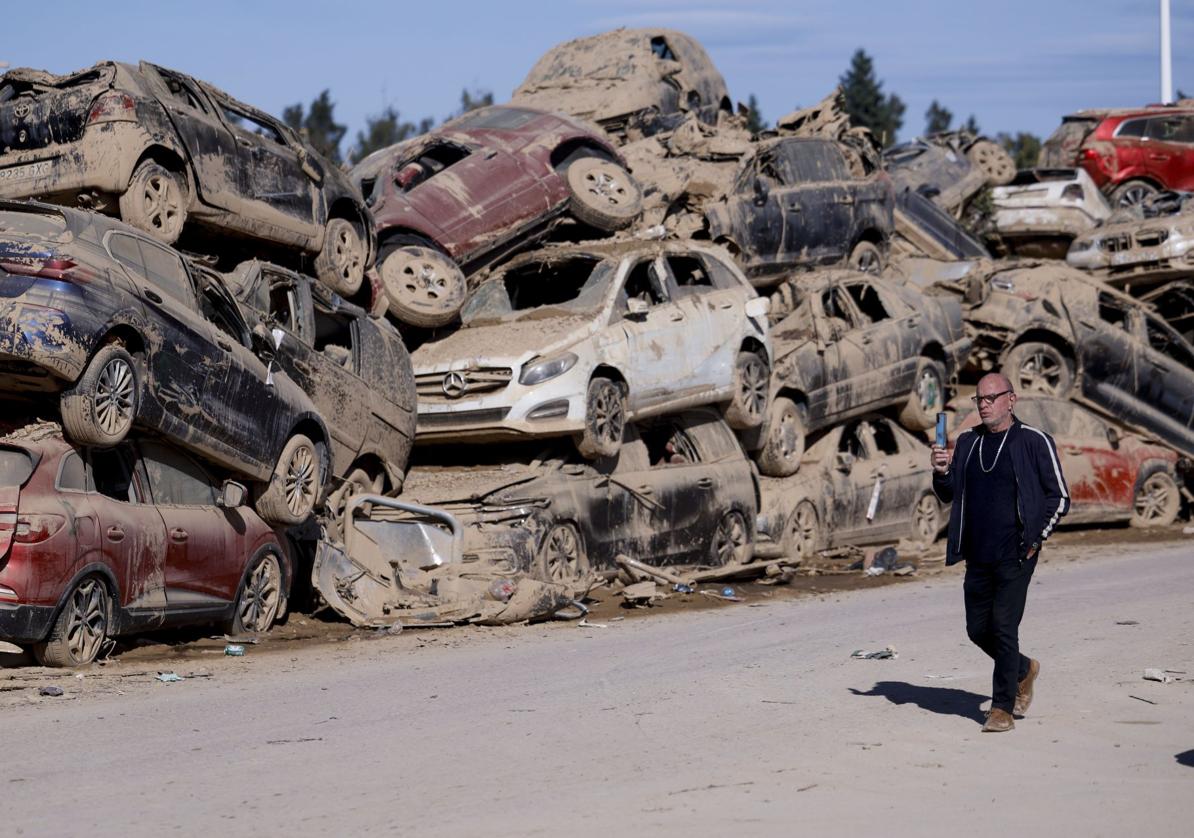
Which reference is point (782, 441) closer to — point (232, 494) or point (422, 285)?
point (422, 285)

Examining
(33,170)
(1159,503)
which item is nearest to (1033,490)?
(33,170)

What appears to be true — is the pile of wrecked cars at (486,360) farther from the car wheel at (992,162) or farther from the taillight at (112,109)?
the car wheel at (992,162)

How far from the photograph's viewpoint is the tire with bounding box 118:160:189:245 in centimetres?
1315

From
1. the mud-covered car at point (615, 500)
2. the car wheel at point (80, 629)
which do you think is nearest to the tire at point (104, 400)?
the car wheel at point (80, 629)

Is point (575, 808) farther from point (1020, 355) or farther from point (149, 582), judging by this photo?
point (1020, 355)

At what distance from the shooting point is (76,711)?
874 cm

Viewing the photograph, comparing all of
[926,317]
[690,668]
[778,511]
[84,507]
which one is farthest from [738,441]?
[84,507]

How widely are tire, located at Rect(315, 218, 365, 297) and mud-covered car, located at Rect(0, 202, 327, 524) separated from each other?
9.70ft

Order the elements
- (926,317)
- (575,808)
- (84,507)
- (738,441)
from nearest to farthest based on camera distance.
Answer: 1. (575,808)
2. (84,507)
3. (738,441)
4. (926,317)

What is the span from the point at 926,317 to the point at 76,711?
13.7 meters

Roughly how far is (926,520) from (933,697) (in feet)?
34.6

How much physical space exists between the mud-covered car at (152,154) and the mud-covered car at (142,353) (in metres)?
1.56

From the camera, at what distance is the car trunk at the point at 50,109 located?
43.5 ft

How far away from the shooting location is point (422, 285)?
53.9ft
